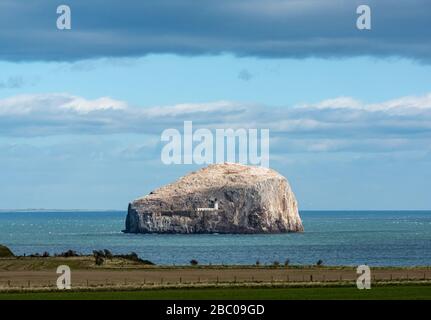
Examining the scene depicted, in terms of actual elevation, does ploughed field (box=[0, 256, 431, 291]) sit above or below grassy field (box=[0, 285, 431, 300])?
above

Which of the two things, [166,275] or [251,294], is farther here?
[166,275]

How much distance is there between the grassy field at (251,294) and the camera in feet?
246

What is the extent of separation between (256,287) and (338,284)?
6.92m

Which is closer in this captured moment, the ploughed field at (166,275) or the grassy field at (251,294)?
the grassy field at (251,294)

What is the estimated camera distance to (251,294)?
257 feet

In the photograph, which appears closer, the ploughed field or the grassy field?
the grassy field

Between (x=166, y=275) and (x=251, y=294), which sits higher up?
(x=166, y=275)

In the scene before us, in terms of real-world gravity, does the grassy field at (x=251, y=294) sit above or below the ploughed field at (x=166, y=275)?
below

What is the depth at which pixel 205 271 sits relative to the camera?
107 meters

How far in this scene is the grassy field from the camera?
246 ft

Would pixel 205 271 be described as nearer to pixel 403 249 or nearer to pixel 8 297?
pixel 8 297

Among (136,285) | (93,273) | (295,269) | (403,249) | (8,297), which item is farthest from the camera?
(403,249)
